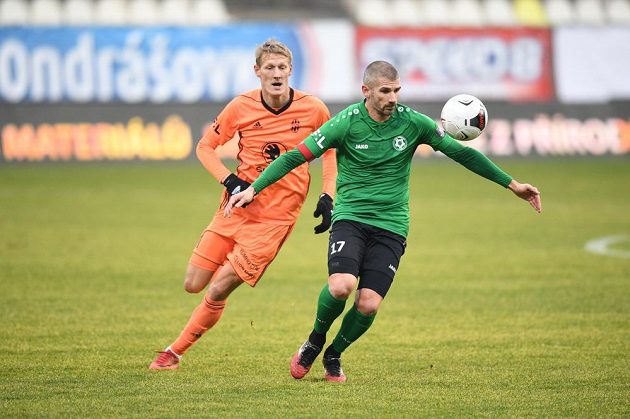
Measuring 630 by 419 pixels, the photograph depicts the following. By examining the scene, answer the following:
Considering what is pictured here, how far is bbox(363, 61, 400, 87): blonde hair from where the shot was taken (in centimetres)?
746

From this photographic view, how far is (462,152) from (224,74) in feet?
61.3

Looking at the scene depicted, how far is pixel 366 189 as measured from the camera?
776 centimetres

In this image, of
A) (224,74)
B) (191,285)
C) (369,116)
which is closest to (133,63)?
(224,74)

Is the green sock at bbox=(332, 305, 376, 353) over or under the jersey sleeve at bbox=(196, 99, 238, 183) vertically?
under

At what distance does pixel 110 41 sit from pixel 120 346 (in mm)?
17347

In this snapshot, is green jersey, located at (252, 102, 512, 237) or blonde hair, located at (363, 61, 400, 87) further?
green jersey, located at (252, 102, 512, 237)

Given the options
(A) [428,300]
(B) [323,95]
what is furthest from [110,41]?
(A) [428,300]

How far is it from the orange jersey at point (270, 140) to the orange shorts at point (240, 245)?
71 mm

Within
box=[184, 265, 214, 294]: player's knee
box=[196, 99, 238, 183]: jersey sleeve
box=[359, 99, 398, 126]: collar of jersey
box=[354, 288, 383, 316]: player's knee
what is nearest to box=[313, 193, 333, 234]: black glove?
box=[354, 288, 383, 316]: player's knee

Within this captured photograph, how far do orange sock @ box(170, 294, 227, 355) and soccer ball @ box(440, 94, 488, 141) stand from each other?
204 cm

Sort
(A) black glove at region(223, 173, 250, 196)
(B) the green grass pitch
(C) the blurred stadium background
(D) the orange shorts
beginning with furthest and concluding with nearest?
(C) the blurred stadium background < (D) the orange shorts < (A) black glove at region(223, 173, 250, 196) < (B) the green grass pitch

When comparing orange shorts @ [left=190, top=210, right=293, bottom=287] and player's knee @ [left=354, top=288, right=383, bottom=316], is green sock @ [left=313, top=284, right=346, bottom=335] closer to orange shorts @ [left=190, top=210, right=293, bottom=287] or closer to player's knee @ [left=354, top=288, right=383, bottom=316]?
player's knee @ [left=354, top=288, right=383, bottom=316]

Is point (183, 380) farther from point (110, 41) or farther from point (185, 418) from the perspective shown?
point (110, 41)

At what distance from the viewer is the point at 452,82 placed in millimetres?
26969
